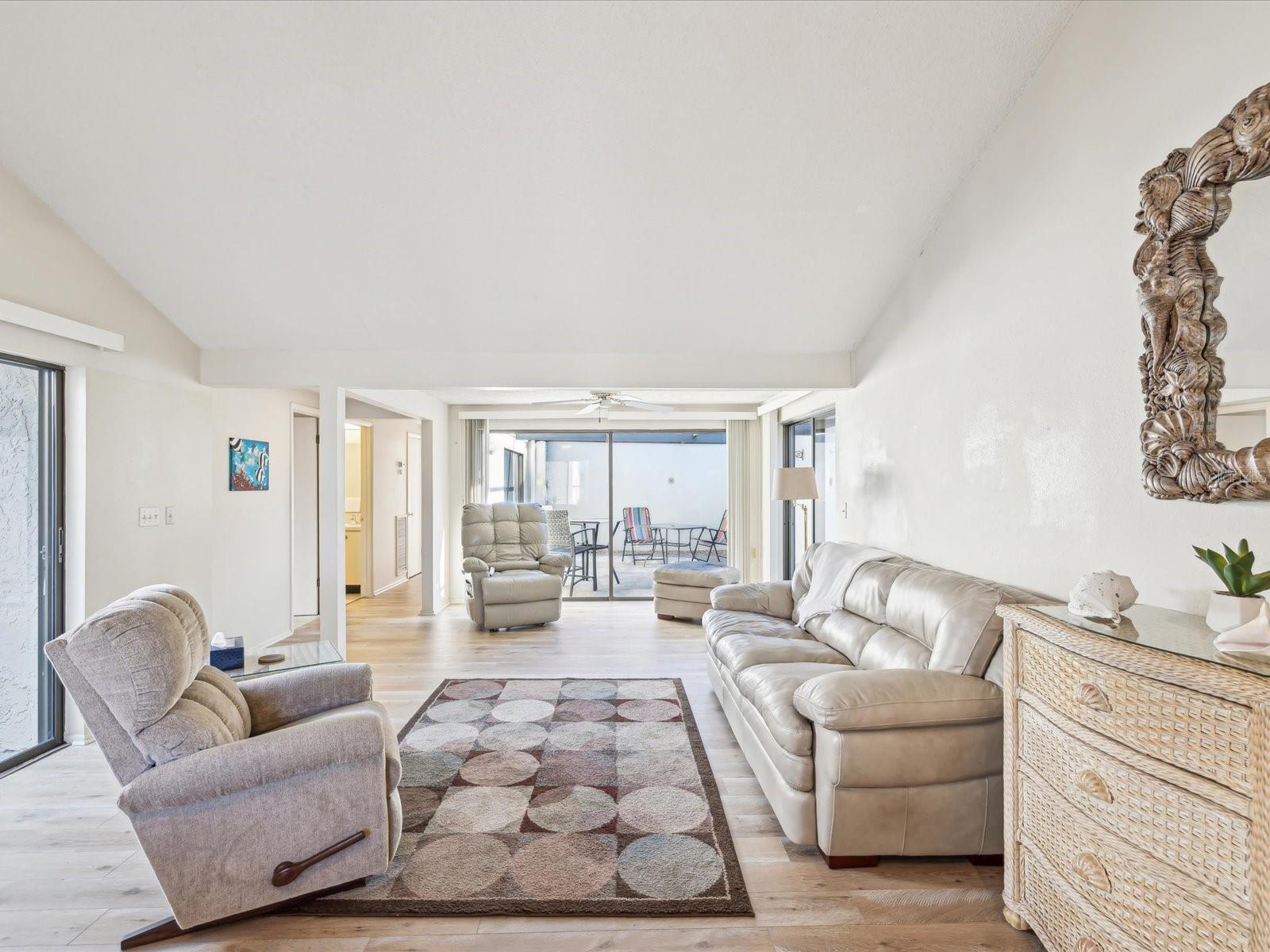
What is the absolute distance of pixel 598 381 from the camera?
4613mm

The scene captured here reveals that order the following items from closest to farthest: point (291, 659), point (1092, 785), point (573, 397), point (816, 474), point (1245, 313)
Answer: point (1092, 785) → point (1245, 313) → point (291, 659) → point (816, 474) → point (573, 397)

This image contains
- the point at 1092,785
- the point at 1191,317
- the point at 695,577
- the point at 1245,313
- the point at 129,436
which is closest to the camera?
the point at 1092,785

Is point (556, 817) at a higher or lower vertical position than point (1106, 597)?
lower

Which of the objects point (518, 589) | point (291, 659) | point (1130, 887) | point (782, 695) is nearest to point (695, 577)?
point (518, 589)

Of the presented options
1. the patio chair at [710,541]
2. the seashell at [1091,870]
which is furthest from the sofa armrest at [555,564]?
the seashell at [1091,870]

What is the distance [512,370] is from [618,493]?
3406 millimetres

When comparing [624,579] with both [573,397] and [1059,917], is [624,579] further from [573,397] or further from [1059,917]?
[1059,917]

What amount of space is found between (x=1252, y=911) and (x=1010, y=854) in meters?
0.85

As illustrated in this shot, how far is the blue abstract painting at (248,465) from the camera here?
4.96m

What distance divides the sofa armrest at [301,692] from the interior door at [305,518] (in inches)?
178

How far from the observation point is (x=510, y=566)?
257 inches

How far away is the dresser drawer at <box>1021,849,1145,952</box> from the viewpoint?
5.16 ft

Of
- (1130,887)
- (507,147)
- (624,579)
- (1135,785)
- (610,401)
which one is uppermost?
(507,147)

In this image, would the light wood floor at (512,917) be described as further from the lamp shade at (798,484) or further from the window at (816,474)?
the window at (816,474)
